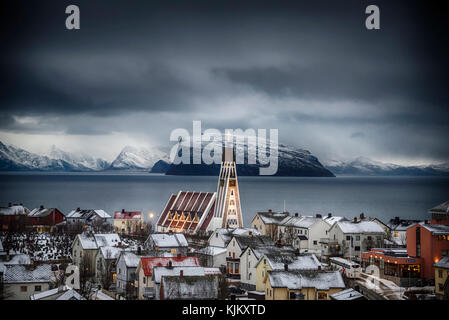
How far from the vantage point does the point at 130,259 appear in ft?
96.9

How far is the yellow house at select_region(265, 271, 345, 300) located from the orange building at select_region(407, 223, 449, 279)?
295 inches

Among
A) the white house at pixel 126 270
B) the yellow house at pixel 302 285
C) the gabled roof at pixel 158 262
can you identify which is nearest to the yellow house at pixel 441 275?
the yellow house at pixel 302 285

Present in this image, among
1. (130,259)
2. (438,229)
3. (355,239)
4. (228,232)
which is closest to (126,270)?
(130,259)

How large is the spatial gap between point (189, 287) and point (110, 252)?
1048cm

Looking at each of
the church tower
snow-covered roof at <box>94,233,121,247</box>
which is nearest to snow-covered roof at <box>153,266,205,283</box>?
snow-covered roof at <box>94,233,121,247</box>

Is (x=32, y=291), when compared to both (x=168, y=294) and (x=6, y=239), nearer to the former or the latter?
(x=168, y=294)

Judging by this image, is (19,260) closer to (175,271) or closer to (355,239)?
(175,271)

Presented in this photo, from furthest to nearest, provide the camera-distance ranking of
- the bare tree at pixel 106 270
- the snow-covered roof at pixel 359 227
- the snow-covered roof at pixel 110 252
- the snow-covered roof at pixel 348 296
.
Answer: the snow-covered roof at pixel 359 227 → the snow-covered roof at pixel 110 252 → the bare tree at pixel 106 270 → the snow-covered roof at pixel 348 296

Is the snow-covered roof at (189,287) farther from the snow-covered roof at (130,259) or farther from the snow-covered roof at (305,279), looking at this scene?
the snow-covered roof at (130,259)

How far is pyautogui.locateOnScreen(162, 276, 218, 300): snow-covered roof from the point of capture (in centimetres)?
2292

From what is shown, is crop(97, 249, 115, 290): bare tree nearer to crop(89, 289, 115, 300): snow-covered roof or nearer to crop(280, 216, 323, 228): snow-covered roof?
crop(89, 289, 115, 300): snow-covered roof

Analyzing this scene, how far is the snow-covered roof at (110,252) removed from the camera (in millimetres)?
32250

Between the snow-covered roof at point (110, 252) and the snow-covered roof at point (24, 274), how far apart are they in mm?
6153
